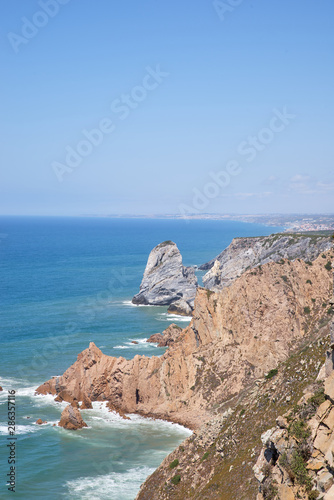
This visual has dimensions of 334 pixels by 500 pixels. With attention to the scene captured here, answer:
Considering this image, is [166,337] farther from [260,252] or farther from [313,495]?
[313,495]

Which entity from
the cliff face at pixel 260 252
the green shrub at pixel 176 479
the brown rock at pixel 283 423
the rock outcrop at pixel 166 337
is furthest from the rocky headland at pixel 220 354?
the cliff face at pixel 260 252

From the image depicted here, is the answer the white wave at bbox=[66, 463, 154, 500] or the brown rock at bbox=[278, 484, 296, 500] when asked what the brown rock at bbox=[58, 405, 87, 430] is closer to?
the white wave at bbox=[66, 463, 154, 500]

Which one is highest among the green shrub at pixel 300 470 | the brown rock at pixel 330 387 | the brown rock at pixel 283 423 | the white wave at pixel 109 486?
the brown rock at pixel 330 387

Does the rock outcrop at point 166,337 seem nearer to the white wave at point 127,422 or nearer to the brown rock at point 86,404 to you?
the brown rock at point 86,404

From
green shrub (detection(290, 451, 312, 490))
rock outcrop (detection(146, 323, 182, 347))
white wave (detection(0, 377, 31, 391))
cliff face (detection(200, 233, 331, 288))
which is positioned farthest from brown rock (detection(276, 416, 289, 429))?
cliff face (detection(200, 233, 331, 288))

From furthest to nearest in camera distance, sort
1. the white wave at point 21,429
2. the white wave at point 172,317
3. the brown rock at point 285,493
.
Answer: the white wave at point 172,317
the white wave at point 21,429
the brown rock at point 285,493

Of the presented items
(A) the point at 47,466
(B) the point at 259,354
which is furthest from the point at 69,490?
(B) the point at 259,354

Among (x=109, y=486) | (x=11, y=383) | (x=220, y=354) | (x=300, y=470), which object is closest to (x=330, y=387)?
(x=300, y=470)
